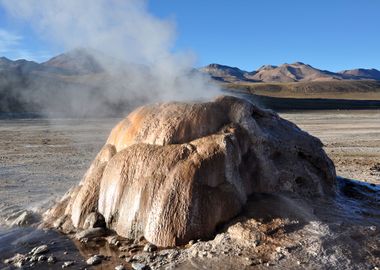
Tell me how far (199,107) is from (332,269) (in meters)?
2.96

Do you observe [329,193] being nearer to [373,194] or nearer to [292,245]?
[373,194]

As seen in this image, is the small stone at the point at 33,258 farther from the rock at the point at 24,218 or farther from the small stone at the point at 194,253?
the small stone at the point at 194,253

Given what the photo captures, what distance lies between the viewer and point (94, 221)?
7.00 meters

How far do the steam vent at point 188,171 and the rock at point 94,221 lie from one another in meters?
0.01

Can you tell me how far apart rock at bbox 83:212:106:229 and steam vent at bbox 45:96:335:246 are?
14 millimetres

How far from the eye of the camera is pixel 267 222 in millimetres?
6176

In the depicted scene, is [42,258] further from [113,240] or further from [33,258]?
[113,240]

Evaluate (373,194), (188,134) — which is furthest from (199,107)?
(373,194)

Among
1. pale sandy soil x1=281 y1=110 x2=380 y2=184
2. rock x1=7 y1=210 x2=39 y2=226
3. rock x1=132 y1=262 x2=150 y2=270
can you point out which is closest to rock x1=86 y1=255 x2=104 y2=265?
rock x1=132 y1=262 x2=150 y2=270

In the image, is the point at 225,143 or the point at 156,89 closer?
the point at 225,143

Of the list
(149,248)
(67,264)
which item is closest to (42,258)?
(67,264)

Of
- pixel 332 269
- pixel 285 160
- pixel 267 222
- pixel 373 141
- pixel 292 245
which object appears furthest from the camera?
pixel 373 141

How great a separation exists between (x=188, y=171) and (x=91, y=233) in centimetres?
168

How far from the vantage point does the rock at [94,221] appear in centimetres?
700
